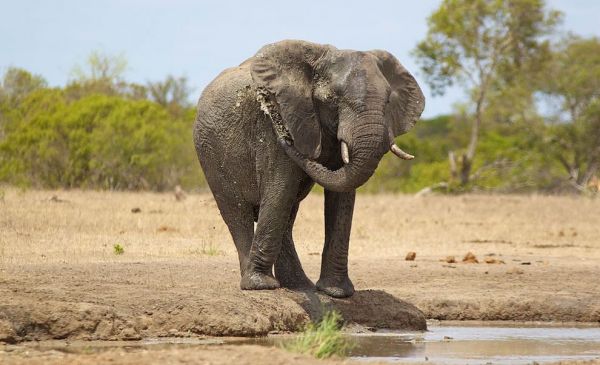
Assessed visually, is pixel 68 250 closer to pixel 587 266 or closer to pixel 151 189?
pixel 587 266

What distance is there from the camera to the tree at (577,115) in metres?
42.9

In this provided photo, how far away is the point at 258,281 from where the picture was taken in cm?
1056

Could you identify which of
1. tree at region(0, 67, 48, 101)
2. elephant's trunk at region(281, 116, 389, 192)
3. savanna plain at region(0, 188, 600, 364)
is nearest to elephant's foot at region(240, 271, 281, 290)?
savanna plain at region(0, 188, 600, 364)

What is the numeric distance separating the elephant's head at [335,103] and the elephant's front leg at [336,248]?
0.62m

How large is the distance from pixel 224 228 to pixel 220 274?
635cm

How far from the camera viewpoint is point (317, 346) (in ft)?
27.0

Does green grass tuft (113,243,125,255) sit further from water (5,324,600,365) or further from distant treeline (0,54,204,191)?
distant treeline (0,54,204,191)

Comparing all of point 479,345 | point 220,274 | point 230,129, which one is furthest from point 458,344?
point 220,274

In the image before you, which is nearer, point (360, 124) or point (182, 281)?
point (360, 124)

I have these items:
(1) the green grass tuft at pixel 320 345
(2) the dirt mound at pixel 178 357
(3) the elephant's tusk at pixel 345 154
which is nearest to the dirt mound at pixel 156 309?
(2) the dirt mound at pixel 178 357

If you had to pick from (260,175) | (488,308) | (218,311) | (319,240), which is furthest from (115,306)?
(319,240)

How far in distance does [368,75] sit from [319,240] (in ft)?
28.3

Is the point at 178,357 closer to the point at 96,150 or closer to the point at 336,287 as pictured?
the point at 336,287

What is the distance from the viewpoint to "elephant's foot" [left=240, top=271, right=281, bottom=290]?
10.6m
